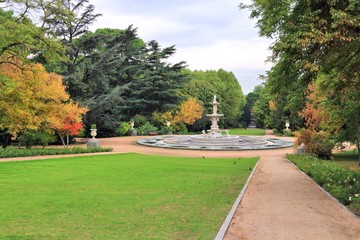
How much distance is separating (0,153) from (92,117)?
16453 millimetres

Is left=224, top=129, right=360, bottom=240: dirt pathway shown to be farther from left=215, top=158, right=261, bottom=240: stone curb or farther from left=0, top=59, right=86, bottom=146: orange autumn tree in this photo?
left=0, top=59, right=86, bottom=146: orange autumn tree

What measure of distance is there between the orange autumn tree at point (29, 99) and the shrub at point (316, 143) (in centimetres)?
1743

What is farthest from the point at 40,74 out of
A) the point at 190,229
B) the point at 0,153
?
the point at 190,229

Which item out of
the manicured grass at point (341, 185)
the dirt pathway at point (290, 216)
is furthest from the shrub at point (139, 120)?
the dirt pathway at point (290, 216)

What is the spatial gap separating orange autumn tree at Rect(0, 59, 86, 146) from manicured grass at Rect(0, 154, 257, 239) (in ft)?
23.2

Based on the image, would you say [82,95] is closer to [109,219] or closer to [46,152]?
[46,152]

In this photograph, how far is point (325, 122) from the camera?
2120 centimetres

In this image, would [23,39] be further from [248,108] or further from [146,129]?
[248,108]

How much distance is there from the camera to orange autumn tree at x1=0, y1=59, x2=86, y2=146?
64.5ft

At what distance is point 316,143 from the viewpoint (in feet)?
71.4

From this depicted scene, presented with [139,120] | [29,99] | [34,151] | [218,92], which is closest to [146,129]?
[139,120]

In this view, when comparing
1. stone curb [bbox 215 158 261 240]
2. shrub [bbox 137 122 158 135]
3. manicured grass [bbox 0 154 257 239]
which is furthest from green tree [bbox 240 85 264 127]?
stone curb [bbox 215 158 261 240]

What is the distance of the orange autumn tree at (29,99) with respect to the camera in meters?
19.7

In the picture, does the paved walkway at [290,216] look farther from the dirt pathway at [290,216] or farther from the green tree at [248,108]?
the green tree at [248,108]
